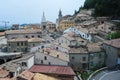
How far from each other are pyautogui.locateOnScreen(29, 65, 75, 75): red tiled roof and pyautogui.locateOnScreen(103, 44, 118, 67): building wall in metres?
9.56

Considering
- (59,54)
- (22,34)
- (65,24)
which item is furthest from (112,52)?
(65,24)

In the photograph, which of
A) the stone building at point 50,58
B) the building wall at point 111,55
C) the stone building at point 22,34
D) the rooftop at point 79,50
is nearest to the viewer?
the stone building at point 50,58

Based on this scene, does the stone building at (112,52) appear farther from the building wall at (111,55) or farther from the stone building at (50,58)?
the stone building at (50,58)

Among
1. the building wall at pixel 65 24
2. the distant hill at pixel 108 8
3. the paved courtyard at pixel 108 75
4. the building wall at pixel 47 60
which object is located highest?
the distant hill at pixel 108 8

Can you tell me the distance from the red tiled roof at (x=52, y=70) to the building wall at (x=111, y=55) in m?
9.56

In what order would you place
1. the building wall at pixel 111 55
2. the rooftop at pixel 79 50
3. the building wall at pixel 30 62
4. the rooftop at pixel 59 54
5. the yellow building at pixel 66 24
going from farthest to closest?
the yellow building at pixel 66 24 → the rooftop at pixel 79 50 → the building wall at pixel 111 55 → the rooftop at pixel 59 54 → the building wall at pixel 30 62

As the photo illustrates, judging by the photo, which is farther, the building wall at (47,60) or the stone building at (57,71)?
the building wall at (47,60)

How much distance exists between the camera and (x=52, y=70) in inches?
1668

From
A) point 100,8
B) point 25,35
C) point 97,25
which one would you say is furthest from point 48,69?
point 100,8

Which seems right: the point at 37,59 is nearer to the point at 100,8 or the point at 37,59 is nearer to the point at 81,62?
the point at 81,62

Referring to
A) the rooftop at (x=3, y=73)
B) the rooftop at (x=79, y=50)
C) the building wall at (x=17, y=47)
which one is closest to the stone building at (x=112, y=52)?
the rooftop at (x=79, y=50)

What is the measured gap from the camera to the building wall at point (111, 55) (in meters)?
47.4

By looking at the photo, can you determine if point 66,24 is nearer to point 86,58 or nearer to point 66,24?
point 66,24

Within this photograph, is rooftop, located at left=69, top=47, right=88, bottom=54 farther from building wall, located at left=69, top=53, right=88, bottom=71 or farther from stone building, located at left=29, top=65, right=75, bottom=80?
stone building, located at left=29, top=65, right=75, bottom=80
